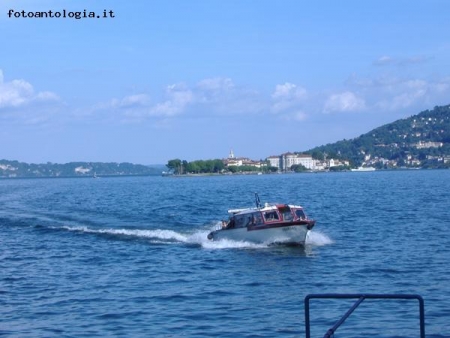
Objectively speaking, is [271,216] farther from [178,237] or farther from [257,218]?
[178,237]

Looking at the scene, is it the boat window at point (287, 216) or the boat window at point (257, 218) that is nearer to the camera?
the boat window at point (257, 218)

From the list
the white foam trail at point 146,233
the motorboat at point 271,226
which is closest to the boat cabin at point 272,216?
the motorboat at point 271,226

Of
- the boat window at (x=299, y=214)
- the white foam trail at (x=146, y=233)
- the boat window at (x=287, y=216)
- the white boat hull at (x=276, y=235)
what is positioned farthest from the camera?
Result: the white foam trail at (x=146, y=233)

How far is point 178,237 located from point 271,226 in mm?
8764

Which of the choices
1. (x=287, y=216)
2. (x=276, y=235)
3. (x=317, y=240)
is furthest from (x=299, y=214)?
(x=276, y=235)

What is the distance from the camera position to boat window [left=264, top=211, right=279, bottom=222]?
4422 cm

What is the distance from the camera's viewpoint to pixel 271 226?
43.5 m

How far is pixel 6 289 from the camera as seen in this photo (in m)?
30.9

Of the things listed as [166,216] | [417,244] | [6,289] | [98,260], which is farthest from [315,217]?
[6,289]

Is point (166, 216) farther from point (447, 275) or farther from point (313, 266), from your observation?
point (447, 275)

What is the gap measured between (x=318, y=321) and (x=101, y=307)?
754 centimetres

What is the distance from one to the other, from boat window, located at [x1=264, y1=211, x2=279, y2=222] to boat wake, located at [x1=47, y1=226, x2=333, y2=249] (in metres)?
1.38

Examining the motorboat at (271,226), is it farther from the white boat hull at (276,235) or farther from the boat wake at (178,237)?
the boat wake at (178,237)

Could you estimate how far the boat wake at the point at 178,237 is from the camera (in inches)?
1761
